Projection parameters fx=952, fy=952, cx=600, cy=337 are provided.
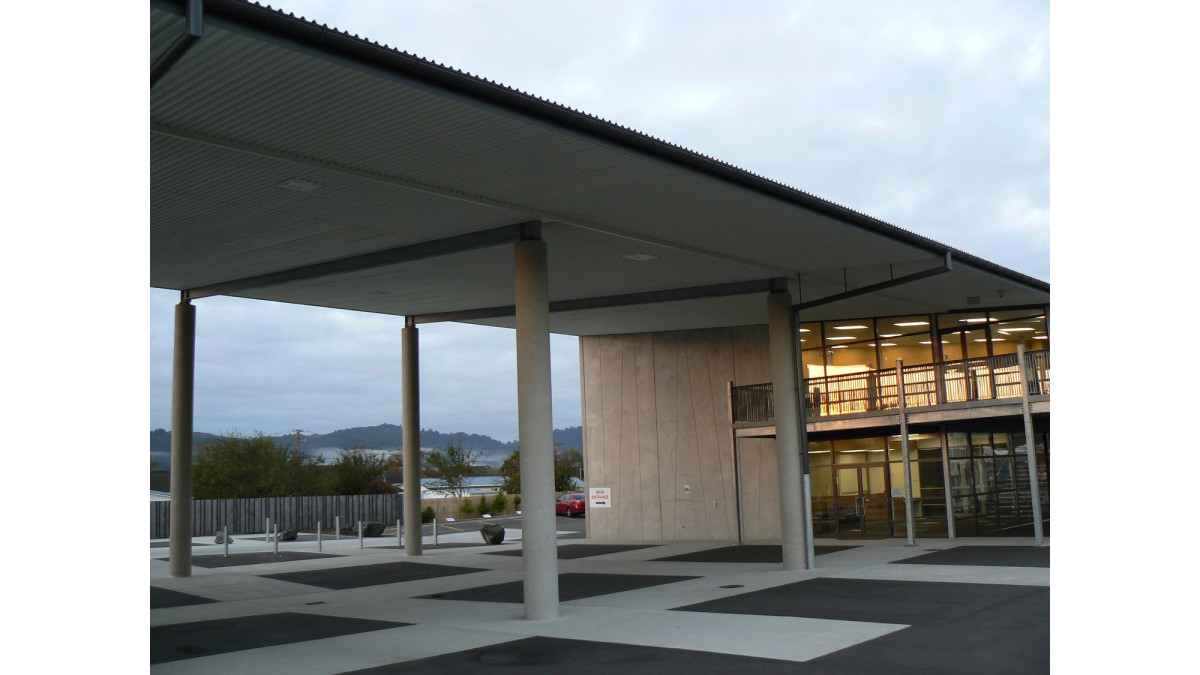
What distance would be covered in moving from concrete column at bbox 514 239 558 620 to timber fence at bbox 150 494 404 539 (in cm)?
2791

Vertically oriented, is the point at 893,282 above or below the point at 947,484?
above

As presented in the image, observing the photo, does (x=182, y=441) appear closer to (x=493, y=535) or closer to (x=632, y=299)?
(x=632, y=299)

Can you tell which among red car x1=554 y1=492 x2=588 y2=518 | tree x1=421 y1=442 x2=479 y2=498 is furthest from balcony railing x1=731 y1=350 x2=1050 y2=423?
tree x1=421 y1=442 x2=479 y2=498

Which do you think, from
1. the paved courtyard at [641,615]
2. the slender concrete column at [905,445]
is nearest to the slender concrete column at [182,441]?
the paved courtyard at [641,615]

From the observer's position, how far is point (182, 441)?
21.7 meters

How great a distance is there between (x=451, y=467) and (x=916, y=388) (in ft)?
157

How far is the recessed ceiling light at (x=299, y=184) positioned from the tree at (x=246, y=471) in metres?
44.8

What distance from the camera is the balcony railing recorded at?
22016 millimetres

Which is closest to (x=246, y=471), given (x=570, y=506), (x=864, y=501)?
(x=570, y=506)

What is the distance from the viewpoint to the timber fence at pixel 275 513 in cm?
4000

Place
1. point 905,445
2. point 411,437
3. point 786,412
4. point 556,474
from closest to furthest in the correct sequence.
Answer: point 786,412
point 905,445
point 411,437
point 556,474

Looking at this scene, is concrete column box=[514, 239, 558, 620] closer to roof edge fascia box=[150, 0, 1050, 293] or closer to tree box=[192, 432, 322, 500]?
roof edge fascia box=[150, 0, 1050, 293]
